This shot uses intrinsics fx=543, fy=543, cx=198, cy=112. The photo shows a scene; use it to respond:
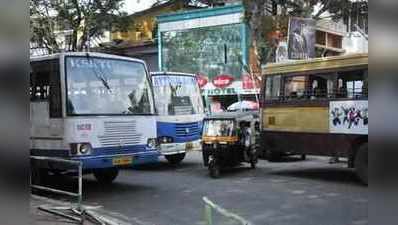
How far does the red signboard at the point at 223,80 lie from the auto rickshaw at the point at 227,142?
1315cm

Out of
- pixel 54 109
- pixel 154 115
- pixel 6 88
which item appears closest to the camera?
pixel 6 88

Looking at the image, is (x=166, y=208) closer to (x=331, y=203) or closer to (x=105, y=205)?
(x=105, y=205)

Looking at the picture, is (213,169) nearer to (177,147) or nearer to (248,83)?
(177,147)

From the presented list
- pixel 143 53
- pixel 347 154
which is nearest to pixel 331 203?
pixel 347 154

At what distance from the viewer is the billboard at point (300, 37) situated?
18.5 m

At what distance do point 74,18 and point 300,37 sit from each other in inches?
356

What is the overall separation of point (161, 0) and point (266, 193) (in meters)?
22.5

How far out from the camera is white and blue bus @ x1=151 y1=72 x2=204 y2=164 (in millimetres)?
14117

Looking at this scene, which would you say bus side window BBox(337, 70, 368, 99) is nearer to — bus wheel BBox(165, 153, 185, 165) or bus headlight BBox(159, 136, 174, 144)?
bus headlight BBox(159, 136, 174, 144)

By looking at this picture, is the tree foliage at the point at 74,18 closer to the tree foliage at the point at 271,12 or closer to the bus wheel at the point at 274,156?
the tree foliage at the point at 271,12

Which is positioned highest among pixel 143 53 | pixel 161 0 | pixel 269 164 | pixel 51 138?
pixel 161 0

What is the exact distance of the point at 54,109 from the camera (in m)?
9.89

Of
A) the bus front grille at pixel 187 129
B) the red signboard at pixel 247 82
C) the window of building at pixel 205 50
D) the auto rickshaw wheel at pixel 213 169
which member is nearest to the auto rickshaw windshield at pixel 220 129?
the auto rickshaw wheel at pixel 213 169

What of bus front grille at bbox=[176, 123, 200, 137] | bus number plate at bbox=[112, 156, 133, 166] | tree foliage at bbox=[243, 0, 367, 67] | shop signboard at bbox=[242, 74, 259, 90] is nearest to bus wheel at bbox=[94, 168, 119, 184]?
bus number plate at bbox=[112, 156, 133, 166]
